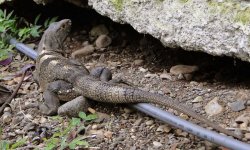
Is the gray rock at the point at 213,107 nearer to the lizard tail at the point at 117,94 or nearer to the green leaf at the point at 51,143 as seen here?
the lizard tail at the point at 117,94

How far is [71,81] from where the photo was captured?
15.5 feet

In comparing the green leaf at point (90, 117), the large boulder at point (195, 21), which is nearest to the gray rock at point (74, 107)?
the green leaf at point (90, 117)

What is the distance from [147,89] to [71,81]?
694mm

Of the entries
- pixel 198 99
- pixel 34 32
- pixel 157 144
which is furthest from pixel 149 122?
pixel 34 32

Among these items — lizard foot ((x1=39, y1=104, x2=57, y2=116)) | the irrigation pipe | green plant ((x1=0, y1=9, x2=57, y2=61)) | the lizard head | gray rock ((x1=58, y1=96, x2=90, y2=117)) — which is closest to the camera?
the irrigation pipe

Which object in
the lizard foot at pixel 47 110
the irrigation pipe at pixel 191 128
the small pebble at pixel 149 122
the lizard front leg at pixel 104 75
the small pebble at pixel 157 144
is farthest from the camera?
the lizard front leg at pixel 104 75

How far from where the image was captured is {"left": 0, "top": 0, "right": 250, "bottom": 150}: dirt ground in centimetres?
386

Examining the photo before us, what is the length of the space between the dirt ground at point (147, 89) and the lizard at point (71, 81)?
6.0 inches

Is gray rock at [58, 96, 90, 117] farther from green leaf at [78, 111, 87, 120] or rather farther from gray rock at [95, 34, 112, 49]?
gray rock at [95, 34, 112, 49]

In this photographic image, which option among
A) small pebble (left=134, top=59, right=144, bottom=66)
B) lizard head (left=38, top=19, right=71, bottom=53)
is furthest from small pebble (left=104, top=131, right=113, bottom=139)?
lizard head (left=38, top=19, right=71, bottom=53)

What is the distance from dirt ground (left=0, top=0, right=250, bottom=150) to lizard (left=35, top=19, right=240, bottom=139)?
151 millimetres

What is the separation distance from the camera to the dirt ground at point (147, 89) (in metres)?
3.86

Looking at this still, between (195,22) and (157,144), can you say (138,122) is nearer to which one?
(157,144)

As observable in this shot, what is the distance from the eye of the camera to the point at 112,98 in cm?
428
